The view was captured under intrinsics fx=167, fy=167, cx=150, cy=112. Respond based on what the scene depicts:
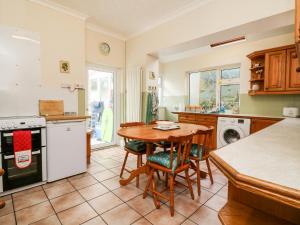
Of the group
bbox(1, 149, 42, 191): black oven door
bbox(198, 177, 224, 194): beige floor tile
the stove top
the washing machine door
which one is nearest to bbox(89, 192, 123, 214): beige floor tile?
bbox(1, 149, 42, 191): black oven door

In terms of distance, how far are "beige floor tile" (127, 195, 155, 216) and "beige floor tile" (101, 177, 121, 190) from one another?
41cm

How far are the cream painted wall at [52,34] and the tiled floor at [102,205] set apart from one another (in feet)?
5.79

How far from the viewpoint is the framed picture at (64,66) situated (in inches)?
119

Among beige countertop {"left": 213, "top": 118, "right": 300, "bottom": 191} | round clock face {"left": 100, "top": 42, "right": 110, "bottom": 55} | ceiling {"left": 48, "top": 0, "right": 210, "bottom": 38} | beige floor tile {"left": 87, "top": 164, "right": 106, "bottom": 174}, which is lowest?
beige floor tile {"left": 87, "top": 164, "right": 106, "bottom": 174}

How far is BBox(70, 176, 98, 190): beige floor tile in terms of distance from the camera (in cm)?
234

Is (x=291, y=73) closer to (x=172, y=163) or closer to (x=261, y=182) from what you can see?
(x=172, y=163)

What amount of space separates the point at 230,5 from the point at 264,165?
2649 millimetres

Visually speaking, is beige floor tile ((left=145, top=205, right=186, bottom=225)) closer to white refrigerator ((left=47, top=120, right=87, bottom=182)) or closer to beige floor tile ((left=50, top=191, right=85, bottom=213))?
beige floor tile ((left=50, top=191, right=85, bottom=213))

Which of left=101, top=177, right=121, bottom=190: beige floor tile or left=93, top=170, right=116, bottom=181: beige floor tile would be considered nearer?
left=101, top=177, right=121, bottom=190: beige floor tile

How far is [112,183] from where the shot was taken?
2.39 meters

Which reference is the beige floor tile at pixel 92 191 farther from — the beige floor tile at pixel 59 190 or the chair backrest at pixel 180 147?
the chair backrest at pixel 180 147

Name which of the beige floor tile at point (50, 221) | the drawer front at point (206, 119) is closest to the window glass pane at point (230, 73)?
the drawer front at point (206, 119)

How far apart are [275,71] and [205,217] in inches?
124

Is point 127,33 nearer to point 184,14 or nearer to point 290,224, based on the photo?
point 184,14
